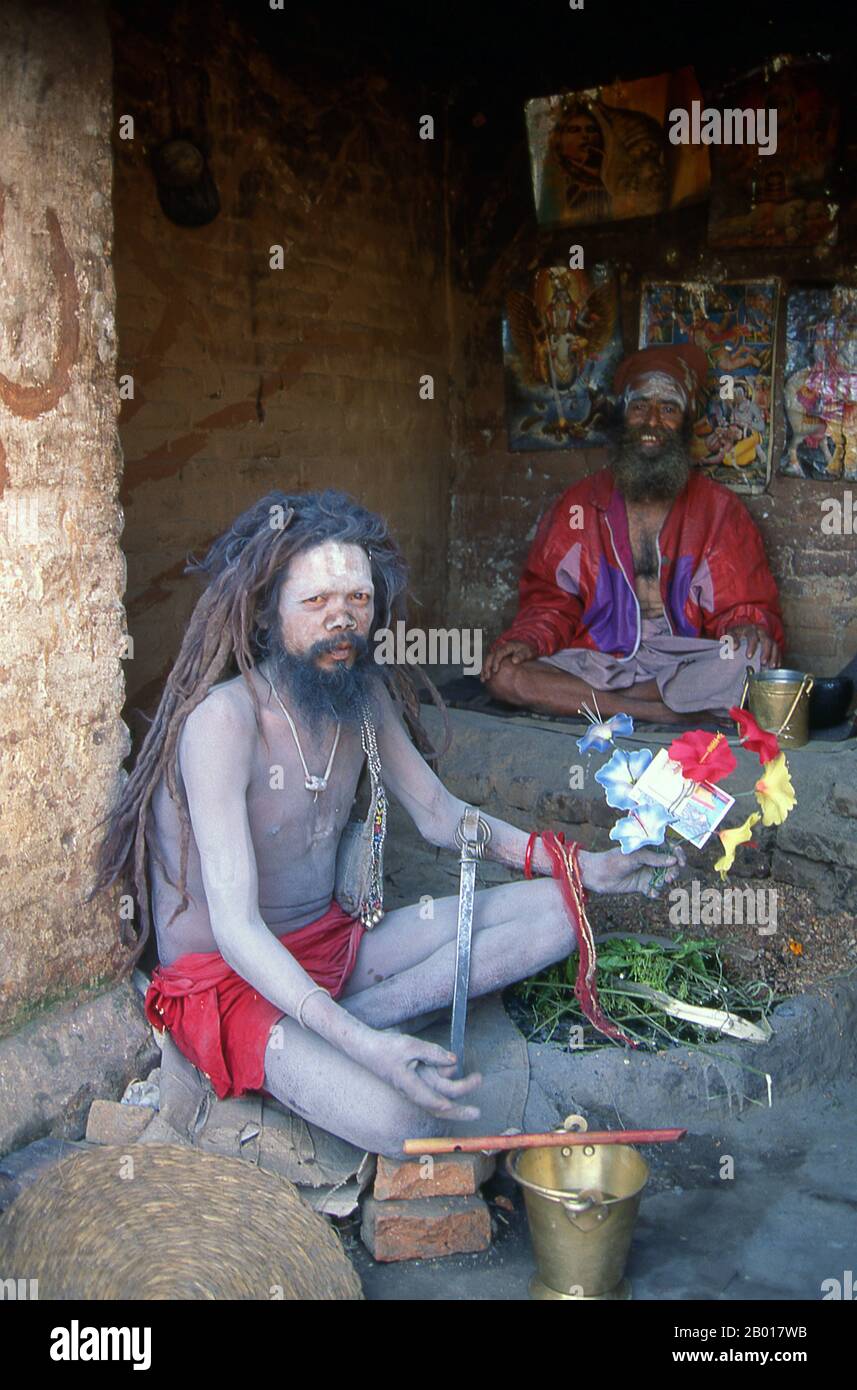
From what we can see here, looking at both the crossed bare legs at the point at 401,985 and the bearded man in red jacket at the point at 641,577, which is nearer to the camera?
the crossed bare legs at the point at 401,985

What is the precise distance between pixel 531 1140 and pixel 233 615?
4.48 ft

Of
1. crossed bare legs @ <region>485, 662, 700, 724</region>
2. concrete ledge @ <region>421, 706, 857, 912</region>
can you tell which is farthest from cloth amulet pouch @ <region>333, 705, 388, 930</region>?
crossed bare legs @ <region>485, 662, 700, 724</region>

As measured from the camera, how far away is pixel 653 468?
6270 mm

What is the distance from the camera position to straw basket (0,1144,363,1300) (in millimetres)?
2715

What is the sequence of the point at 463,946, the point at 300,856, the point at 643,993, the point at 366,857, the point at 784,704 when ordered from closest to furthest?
the point at 463,946, the point at 300,856, the point at 366,857, the point at 643,993, the point at 784,704

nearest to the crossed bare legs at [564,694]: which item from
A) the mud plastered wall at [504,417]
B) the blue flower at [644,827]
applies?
the mud plastered wall at [504,417]

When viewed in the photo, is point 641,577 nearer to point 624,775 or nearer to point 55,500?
point 624,775

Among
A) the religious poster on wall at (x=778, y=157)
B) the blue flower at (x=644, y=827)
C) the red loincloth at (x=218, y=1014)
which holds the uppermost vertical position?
the religious poster on wall at (x=778, y=157)

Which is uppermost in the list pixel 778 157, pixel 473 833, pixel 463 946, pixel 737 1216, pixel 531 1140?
pixel 778 157

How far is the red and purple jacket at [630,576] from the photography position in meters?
6.23

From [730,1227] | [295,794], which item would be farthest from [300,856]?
[730,1227]

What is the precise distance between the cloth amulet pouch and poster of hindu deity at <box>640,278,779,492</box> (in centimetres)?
365

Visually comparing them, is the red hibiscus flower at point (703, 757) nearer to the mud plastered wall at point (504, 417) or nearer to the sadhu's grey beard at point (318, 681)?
the sadhu's grey beard at point (318, 681)

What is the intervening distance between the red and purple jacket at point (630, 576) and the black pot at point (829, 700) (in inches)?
23.8
